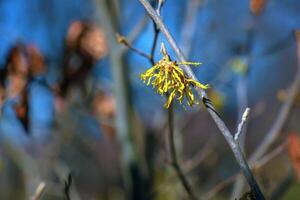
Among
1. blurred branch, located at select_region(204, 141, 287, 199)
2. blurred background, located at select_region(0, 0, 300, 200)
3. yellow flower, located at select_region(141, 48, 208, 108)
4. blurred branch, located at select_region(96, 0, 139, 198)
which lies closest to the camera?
yellow flower, located at select_region(141, 48, 208, 108)

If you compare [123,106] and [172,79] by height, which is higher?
[123,106]

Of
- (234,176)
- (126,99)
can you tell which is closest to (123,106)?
(126,99)

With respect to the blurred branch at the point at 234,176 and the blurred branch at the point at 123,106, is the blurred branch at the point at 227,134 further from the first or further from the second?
the blurred branch at the point at 123,106

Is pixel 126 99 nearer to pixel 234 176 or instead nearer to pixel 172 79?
pixel 234 176

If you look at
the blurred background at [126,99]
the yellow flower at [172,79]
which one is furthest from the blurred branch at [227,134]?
the blurred background at [126,99]

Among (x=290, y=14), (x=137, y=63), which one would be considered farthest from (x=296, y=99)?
(x=290, y=14)

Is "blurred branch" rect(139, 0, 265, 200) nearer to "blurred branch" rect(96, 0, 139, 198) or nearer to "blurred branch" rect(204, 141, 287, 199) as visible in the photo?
"blurred branch" rect(204, 141, 287, 199)

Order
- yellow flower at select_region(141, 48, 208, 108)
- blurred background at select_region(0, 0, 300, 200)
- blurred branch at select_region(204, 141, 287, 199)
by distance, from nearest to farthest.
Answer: yellow flower at select_region(141, 48, 208, 108) < blurred branch at select_region(204, 141, 287, 199) < blurred background at select_region(0, 0, 300, 200)

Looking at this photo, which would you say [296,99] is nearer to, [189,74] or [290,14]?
[189,74]

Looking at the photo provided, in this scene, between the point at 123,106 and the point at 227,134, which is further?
the point at 123,106

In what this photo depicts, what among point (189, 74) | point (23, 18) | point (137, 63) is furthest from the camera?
point (23, 18)

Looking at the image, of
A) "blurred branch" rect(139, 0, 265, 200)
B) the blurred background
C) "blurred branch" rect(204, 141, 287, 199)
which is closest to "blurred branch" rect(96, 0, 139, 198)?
the blurred background
